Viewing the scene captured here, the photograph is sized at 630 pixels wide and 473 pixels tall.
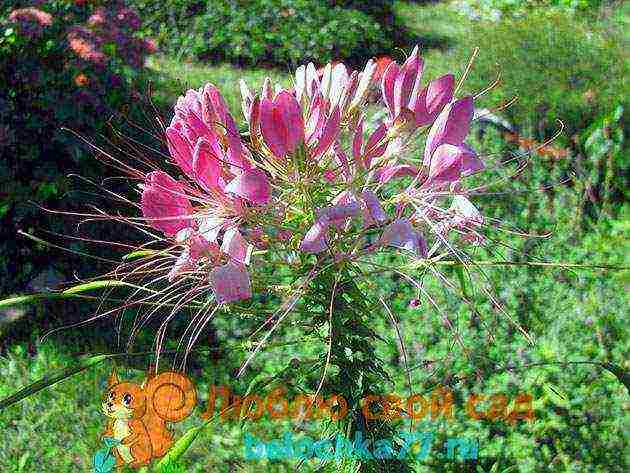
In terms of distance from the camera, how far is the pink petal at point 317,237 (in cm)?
98

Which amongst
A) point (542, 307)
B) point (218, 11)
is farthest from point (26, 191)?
point (218, 11)

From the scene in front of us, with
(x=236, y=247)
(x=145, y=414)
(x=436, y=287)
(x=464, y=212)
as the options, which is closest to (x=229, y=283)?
(x=236, y=247)

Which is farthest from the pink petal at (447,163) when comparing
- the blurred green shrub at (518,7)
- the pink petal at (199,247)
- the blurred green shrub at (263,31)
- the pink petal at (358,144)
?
the blurred green shrub at (518,7)

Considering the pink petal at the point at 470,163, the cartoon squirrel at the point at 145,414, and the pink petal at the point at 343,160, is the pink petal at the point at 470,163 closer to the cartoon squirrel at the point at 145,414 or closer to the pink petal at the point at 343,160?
the pink petal at the point at 343,160

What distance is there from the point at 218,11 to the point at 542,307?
201 inches

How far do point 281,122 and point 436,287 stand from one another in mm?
2500

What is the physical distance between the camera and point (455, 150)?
3.25ft

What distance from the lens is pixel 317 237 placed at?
3.23ft

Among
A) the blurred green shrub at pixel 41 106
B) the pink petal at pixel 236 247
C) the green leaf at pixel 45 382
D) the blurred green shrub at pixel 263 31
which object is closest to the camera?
the green leaf at pixel 45 382

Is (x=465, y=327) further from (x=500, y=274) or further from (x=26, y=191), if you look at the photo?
(x=26, y=191)

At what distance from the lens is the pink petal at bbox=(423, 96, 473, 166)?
1.02 metres

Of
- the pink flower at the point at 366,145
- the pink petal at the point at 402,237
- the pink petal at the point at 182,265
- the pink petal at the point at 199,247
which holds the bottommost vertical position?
the pink petal at the point at 182,265

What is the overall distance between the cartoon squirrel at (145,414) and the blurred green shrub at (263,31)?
5158 millimetres

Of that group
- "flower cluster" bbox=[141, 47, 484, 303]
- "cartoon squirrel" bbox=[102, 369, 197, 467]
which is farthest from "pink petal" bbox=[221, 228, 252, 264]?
"cartoon squirrel" bbox=[102, 369, 197, 467]
